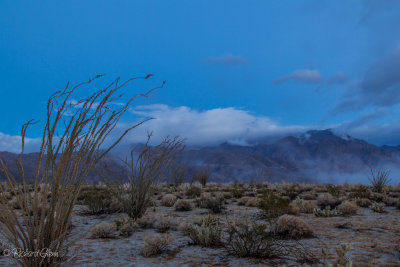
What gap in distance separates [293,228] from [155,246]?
2.82m

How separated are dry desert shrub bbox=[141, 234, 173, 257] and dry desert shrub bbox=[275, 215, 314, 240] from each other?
7.71 feet

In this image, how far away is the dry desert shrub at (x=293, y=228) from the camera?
5.59 m

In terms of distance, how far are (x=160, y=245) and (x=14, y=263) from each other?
2.14m

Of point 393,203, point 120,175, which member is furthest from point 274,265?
point 393,203

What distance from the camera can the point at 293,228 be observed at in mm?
5703

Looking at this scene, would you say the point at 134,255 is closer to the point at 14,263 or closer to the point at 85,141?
the point at 14,263

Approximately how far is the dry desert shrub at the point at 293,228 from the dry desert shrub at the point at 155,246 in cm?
235

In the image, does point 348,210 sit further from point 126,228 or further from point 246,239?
point 126,228

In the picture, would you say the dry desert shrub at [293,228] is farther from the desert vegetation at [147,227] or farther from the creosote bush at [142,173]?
the creosote bush at [142,173]

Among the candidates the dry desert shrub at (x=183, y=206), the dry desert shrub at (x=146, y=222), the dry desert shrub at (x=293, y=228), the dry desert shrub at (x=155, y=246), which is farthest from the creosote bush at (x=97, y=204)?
the dry desert shrub at (x=293, y=228)

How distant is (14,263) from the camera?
162 inches

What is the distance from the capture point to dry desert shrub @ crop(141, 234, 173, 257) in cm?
464

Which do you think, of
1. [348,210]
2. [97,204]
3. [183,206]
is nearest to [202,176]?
[183,206]

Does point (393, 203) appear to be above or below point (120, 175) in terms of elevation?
below
